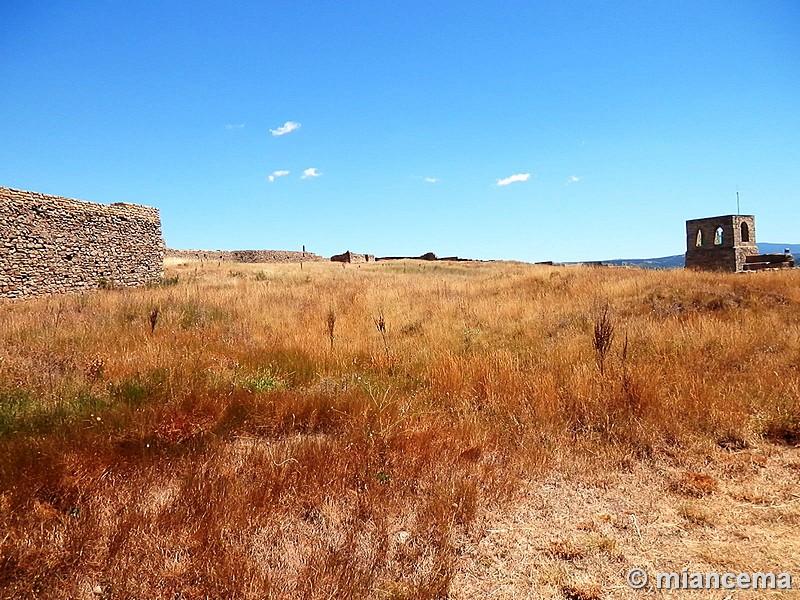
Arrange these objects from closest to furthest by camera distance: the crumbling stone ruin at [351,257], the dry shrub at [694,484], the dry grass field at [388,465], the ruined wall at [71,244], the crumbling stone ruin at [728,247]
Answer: the dry grass field at [388,465] < the dry shrub at [694,484] < the ruined wall at [71,244] < the crumbling stone ruin at [728,247] < the crumbling stone ruin at [351,257]

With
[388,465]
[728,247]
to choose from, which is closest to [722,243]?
[728,247]

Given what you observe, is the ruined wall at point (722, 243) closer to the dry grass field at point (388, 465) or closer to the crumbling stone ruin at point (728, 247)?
the crumbling stone ruin at point (728, 247)

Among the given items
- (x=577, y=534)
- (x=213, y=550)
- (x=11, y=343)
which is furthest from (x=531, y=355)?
(x=11, y=343)

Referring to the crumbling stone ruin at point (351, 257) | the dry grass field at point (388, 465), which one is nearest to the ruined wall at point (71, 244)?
the dry grass field at point (388, 465)

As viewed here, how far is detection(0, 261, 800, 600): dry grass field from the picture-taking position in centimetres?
206

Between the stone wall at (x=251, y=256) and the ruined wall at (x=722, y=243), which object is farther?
the stone wall at (x=251, y=256)

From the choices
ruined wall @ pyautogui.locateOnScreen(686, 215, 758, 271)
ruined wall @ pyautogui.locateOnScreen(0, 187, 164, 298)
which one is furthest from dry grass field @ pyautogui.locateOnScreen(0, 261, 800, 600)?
ruined wall @ pyautogui.locateOnScreen(686, 215, 758, 271)

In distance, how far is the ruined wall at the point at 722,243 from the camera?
1800cm

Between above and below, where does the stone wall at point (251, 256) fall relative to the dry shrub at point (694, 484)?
above

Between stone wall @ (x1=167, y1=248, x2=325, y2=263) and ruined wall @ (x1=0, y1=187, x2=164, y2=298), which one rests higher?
stone wall @ (x1=167, y1=248, x2=325, y2=263)

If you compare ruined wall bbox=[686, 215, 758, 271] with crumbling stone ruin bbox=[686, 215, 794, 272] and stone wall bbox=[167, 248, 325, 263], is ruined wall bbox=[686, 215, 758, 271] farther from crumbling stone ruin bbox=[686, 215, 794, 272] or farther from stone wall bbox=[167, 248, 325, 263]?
stone wall bbox=[167, 248, 325, 263]

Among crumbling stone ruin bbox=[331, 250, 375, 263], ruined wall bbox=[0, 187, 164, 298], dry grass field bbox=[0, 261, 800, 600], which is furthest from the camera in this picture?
crumbling stone ruin bbox=[331, 250, 375, 263]

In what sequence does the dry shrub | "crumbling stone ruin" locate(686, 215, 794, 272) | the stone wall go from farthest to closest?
the stone wall, "crumbling stone ruin" locate(686, 215, 794, 272), the dry shrub

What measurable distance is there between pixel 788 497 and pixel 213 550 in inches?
137
